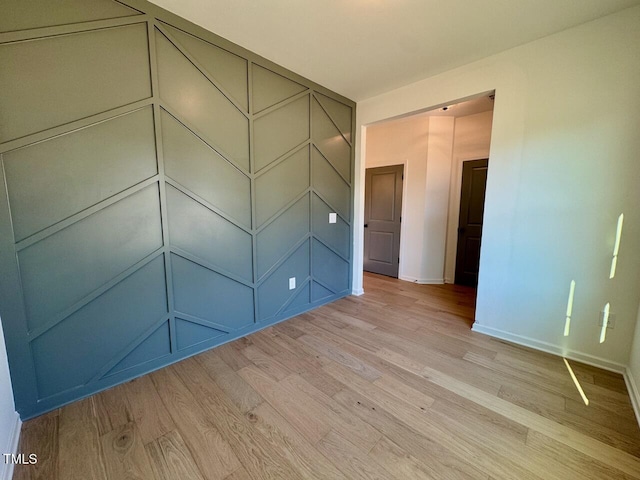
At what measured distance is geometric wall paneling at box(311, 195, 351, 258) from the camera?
2982 millimetres

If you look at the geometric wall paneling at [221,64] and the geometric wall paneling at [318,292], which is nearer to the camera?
the geometric wall paneling at [221,64]

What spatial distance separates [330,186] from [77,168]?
231 cm

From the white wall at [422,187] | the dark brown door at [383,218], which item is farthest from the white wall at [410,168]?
the dark brown door at [383,218]

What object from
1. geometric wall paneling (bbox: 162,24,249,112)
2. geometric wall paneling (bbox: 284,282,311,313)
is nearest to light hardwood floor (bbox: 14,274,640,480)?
geometric wall paneling (bbox: 284,282,311,313)

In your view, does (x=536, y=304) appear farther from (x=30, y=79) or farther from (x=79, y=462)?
(x=30, y=79)

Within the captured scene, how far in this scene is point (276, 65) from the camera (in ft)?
7.84

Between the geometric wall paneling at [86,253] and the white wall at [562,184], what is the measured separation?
117 inches

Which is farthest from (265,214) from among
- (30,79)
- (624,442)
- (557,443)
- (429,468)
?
(624,442)

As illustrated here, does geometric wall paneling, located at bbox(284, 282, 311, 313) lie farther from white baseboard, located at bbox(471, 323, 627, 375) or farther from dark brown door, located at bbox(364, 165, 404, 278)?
dark brown door, located at bbox(364, 165, 404, 278)

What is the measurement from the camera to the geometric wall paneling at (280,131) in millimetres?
2352

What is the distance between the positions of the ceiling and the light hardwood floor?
2.64m

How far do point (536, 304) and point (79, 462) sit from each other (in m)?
3.34

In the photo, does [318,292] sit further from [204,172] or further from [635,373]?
[635,373]

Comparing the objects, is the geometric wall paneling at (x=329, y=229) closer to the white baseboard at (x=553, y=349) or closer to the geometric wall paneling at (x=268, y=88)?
the geometric wall paneling at (x=268, y=88)
